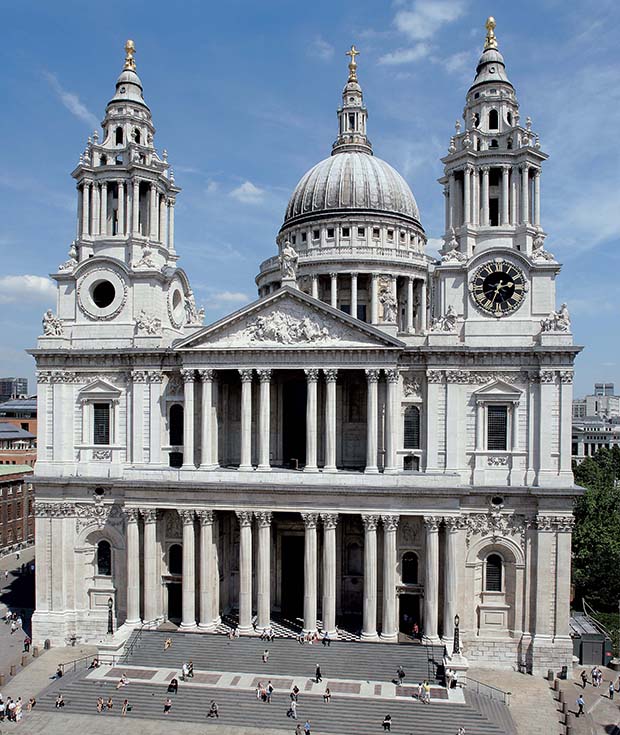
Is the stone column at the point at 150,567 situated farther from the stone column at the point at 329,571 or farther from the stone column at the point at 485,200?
the stone column at the point at 485,200

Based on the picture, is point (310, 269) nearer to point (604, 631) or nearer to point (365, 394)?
point (365, 394)

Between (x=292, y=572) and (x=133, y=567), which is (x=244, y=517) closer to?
(x=292, y=572)

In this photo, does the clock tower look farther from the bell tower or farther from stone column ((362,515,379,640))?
the bell tower

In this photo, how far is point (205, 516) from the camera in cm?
4822

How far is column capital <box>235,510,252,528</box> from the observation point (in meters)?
47.8

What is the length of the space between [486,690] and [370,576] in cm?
954

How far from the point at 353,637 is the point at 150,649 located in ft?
42.9

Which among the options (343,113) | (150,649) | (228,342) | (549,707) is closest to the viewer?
(549,707)

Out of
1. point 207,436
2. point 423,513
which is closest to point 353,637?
point 423,513

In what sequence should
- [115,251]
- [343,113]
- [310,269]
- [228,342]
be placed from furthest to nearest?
[343,113] < [310,269] < [115,251] < [228,342]

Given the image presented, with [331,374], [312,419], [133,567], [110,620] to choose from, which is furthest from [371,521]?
[110,620]

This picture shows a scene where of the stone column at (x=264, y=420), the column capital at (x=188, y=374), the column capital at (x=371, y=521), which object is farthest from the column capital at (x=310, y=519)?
the column capital at (x=188, y=374)

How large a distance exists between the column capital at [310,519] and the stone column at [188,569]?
7683 millimetres

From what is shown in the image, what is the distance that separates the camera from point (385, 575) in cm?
4700
